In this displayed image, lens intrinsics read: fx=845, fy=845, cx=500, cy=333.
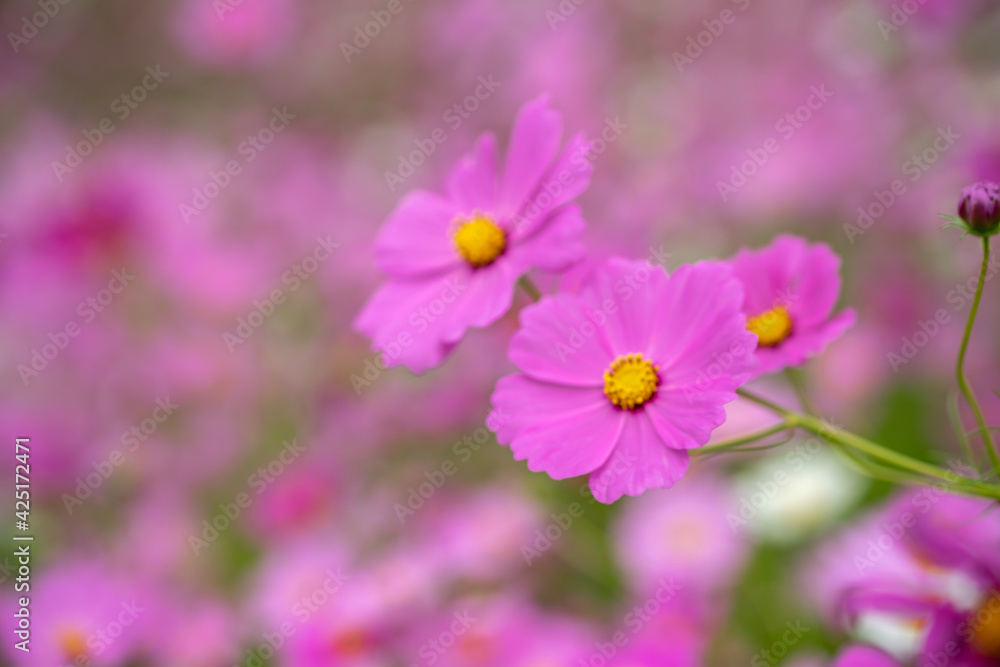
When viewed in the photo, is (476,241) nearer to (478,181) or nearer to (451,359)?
(478,181)

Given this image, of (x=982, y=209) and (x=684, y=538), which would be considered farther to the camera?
(x=684, y=538)

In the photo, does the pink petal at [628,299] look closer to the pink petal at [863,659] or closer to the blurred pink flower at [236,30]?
the pink petal at [863,659]

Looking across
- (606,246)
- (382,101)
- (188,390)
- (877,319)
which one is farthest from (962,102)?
(382,101)

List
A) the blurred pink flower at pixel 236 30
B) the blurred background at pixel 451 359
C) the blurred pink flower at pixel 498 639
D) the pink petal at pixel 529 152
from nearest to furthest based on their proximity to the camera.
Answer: the pink petal at pixel 529 152
the blurred pink flower at pixel 498 639
the blurred background at pixel 451 359
the blurred pink flower at pixel 236 30

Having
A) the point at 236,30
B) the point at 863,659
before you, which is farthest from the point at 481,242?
the point at 236,30

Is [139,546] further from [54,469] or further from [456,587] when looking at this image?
[456,587]

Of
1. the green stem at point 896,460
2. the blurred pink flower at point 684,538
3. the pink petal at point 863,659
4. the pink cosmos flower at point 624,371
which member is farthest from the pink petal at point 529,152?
the blurred pink flower at point 684,538
